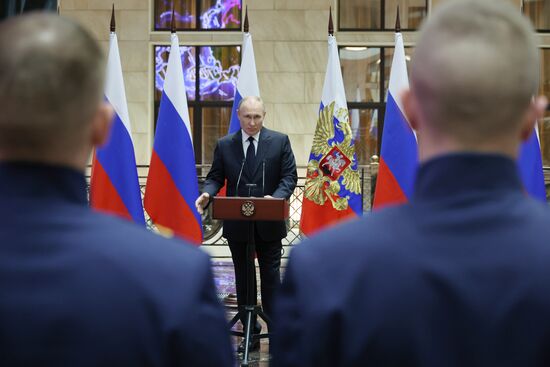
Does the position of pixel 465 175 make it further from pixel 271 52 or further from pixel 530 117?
pixel 271 52

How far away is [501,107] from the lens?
1319 millimetres

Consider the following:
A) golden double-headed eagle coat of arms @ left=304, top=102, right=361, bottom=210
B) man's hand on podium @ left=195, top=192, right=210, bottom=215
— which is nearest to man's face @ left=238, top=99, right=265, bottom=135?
man's hand on podium @ left=195, top=192, right=210, bottom=215

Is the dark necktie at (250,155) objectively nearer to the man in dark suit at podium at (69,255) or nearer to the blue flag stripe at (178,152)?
the blue flag stripe at (178,152)

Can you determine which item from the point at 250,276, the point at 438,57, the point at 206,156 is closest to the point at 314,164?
the point at 250,276

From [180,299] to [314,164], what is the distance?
6.71 metres

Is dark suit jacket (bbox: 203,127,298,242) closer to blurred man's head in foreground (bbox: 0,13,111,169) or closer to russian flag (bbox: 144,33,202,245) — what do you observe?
russian flag (bbox: 144,33,202,245)

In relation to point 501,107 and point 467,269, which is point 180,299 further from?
point 501,107

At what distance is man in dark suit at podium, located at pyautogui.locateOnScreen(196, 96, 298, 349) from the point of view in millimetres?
6000

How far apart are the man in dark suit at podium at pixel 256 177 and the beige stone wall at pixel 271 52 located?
904 centimetres

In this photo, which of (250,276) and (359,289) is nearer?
(359,289)

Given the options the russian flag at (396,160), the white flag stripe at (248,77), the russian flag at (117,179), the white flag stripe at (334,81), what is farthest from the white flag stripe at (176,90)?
the russian flag at (396,160)

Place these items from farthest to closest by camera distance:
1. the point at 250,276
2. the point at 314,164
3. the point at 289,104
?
the point at 289,104, the point at 314,164, the point at 250,276

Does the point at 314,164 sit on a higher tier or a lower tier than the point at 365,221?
lower

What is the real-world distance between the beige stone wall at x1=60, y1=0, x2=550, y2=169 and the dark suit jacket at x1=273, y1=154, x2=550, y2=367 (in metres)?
13.9
